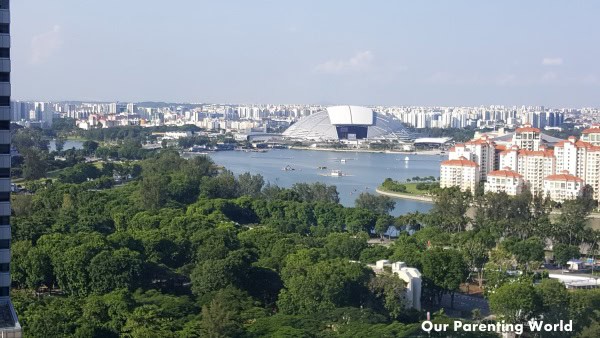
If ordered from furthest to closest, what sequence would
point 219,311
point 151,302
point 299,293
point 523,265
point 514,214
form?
point 514,214 < point 523,265 < point 299,293 < point 151,302 < point 219,311

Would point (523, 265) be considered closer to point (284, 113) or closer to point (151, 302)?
point (151, 302)

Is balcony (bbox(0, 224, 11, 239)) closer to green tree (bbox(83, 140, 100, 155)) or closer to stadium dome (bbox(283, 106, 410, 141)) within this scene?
green tree (bbox(83, 140, 100, 155))

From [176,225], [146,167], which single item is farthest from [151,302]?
[146,167]

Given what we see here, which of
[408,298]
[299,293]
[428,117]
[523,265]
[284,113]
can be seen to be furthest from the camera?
[284,113]

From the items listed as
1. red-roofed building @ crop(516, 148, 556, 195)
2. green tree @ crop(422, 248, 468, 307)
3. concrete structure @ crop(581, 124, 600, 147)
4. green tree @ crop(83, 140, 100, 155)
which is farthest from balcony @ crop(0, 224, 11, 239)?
green tree @ crop(83, 140, 100, 155)

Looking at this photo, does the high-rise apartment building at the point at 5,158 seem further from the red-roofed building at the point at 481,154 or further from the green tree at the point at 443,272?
the red-roofed building at the point at 481,154

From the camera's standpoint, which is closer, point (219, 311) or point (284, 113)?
point (219, 311)
